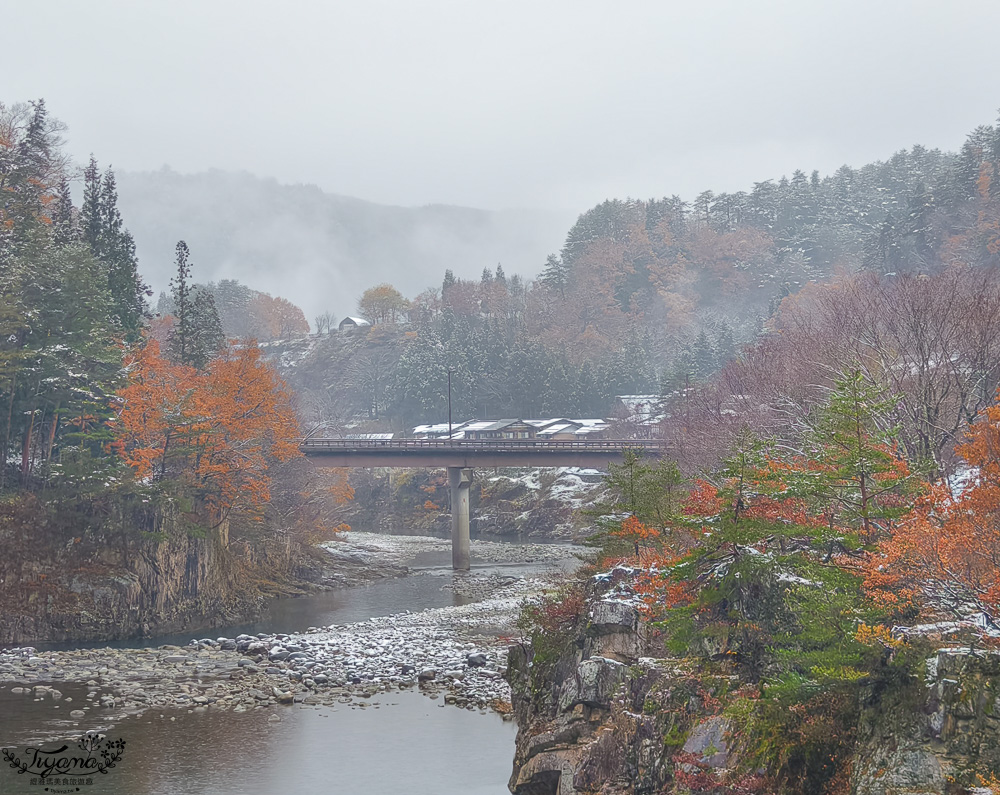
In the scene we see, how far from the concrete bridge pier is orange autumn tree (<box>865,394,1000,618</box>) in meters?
49.8

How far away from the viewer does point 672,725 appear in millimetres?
19312

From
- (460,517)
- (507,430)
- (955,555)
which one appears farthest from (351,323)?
(955,555)

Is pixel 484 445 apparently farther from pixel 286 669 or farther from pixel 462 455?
pixel 286 669

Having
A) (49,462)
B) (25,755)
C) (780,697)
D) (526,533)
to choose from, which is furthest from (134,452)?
(526,533)

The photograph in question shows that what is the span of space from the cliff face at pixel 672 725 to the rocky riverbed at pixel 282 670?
781 cm

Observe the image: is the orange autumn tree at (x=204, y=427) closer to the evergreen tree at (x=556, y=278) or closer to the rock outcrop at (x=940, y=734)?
the rock outcrop at (x=940, y=734)

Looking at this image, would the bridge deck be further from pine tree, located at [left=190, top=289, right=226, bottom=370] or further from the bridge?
pine tree, located at [left=190, top=289, right=226, bottom=370]

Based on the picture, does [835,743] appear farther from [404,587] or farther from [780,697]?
[404,587]

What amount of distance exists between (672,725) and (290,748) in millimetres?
13335

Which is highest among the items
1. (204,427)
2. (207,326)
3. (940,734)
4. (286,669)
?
(207,326)

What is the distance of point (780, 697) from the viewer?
56.5 ft

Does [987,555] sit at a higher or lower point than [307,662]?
higher

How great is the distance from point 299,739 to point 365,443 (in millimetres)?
42650
